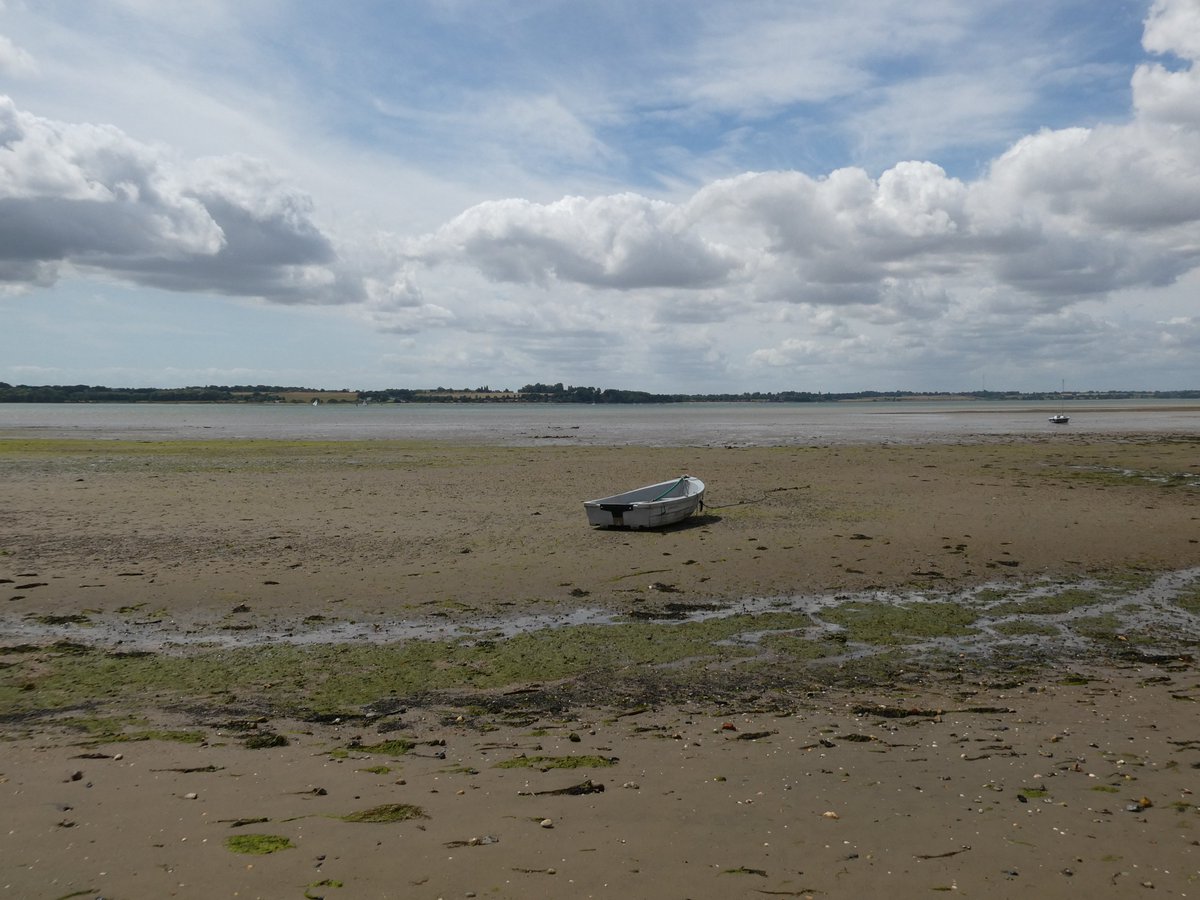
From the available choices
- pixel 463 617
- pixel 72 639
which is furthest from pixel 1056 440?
pixel 72 639

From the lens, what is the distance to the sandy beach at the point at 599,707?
A: 213 inches

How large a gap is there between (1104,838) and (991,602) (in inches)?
317

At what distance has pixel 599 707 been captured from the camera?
852cm

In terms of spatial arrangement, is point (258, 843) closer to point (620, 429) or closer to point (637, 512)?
point (637, 512)

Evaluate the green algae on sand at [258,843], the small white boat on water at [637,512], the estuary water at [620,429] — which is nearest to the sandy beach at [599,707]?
the green algae on sand at [258,843]

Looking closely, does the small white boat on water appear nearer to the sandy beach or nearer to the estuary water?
the sandy beach

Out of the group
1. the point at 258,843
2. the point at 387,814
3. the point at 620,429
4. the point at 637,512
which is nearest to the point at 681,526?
the point at 637,512

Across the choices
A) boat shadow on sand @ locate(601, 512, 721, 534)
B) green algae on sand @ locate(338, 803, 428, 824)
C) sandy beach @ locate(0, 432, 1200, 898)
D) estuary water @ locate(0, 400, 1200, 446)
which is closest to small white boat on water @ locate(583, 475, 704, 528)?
boat shadow on sand @ locate(601, 512, 721, 534)

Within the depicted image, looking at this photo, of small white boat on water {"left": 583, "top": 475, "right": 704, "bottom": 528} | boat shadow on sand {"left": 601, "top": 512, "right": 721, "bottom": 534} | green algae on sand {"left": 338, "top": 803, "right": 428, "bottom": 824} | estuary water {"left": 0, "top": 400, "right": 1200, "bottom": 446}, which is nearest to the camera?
green algae on sand {"left": 338, "top": 803, "right": 428, "bottom": 824}

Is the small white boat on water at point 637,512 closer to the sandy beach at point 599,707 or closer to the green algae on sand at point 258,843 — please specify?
the sandy beach at point 599,707

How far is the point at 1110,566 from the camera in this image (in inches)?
614

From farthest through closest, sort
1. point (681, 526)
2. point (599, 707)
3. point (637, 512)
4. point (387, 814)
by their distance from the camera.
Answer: point (681, 526) → point (637, 512) → point (599, 707) → point (387, 814)

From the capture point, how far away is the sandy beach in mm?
5406

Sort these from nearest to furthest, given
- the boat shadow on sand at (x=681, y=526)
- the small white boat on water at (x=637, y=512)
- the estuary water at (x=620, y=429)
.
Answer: the small white boat on water at (x=637, y=512), the boat shadow on sand at (x=681, y=526), the estuary water at (x=620, y=429)
